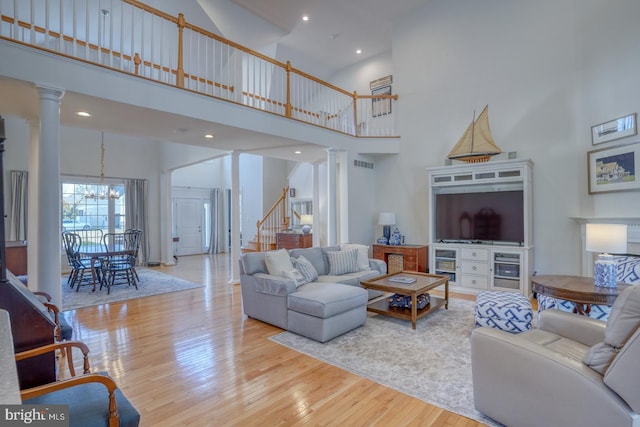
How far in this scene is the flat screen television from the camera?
5211mm

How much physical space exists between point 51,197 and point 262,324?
264cm

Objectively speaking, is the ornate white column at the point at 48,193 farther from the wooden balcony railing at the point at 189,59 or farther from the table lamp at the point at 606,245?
the table lamp at the point at 606,245

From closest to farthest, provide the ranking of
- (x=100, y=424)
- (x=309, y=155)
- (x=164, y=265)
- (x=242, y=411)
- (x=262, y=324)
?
1. (x=100, y=424)
2. (x=242, y=411)
3. (x=262, y=324)
4. (x=309, y=155)
5. (x=164, y=265)

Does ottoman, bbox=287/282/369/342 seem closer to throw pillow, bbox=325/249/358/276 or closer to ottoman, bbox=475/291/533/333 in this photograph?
throw pillow, bbox=325/249/358/276

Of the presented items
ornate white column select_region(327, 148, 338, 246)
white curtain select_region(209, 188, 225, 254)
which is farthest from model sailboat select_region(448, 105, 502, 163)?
white curtain select_region(209, 188, 225, 254)

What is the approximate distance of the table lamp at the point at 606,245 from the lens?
2.88 m

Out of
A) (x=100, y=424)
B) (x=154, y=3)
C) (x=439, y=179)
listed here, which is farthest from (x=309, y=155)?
(x=100, y=424)

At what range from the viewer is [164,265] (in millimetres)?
8656

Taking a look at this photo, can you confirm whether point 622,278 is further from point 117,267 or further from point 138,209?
point 138,209

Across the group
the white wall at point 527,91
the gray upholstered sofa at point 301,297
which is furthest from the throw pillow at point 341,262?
the white wall at point 527,91

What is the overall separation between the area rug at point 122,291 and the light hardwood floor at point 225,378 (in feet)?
2.26

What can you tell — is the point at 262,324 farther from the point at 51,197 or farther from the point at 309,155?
the point at 309,155

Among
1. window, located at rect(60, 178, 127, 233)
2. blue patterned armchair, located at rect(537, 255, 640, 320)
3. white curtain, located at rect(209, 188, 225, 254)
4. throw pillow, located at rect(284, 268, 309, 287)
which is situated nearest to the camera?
blue patterned armchair, located at rect(537, 255, 640, 320)

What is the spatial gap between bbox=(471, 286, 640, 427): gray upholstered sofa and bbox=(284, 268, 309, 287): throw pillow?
2181 mm
